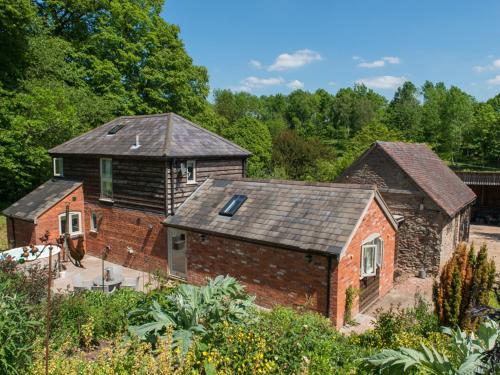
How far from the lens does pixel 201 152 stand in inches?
647

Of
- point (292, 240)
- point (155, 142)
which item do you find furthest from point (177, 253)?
point (292, 240)

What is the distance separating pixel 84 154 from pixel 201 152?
18.9 ft

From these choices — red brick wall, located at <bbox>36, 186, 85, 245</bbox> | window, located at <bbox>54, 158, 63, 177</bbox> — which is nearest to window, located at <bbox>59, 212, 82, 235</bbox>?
red brick wall, located at <bbox>36, 186, 85, 245</bbox>

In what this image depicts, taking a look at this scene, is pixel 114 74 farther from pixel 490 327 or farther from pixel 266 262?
pixel 490 327

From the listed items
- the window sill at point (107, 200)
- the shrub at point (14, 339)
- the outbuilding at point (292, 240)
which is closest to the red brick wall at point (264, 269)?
the outbuilding at point (292, 240)

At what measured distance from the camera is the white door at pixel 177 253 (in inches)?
612

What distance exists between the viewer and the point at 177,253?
53.9 ft

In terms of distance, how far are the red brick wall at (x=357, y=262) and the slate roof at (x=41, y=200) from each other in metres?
13.2

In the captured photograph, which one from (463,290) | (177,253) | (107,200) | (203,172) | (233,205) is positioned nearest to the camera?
(463,290)

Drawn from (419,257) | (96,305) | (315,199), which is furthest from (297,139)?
(96,305)

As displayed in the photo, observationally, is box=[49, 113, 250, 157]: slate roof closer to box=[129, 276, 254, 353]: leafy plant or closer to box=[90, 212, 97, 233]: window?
box=[90, 212, 97, 233]: window

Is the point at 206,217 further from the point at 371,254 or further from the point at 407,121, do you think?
the point at 407,121

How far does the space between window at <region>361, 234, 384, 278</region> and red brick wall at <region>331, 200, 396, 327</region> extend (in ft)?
0.71

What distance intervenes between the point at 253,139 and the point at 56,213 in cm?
2571
